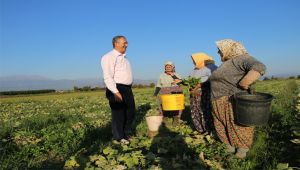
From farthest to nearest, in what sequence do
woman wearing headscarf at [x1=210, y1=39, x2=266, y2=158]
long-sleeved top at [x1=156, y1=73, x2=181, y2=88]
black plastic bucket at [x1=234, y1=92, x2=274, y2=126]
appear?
1. long-sleeved top at [x1=156, y1=73, x2=181, y2=88]
2. woman wearing headscarf at [x1=210, y1=39, x2=266, y2=158]
3. black plastic bucket at [x1=234, y1=92, x2=274, y2=126]

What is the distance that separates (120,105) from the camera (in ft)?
19.7

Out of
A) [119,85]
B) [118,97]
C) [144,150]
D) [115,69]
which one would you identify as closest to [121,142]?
[144,150]

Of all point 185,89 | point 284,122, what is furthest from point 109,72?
point 284,122

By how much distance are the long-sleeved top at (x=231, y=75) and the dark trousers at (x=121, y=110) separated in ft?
5.36

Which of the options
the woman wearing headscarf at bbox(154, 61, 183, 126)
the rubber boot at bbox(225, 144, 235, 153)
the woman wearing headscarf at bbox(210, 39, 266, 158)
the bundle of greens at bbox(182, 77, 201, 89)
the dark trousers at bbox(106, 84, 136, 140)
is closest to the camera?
the woman wearing headscarf at bbox(210, 39, 266, 158)

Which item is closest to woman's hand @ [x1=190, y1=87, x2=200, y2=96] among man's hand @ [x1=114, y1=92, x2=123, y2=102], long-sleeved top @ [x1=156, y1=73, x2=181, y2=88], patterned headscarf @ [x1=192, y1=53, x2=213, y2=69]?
patterned headscarf @ [x1=192, y1=53, x2=213, y2=69]

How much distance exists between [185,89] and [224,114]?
1.46 m

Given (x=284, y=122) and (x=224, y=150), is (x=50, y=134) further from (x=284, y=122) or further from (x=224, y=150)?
(x=284, y=122)

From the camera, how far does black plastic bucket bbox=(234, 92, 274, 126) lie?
176 inches

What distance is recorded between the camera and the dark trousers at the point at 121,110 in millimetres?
5934

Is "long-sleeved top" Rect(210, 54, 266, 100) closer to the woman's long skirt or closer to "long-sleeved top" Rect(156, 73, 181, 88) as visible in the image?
the woman's long skirt

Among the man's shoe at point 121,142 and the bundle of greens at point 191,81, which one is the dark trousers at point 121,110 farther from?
the bundle of greens at point 191,81

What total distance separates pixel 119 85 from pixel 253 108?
2.48 meters

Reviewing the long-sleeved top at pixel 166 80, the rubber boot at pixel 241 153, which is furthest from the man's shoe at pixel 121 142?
the long-sleeved top at pixel 166 80
